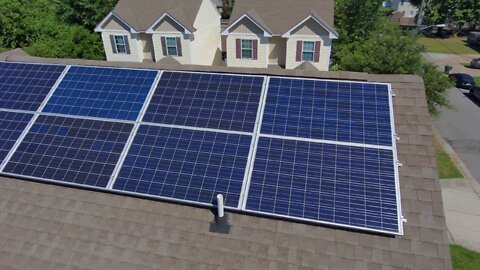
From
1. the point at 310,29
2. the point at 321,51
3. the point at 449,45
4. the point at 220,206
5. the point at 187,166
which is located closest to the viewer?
the point at 220,206

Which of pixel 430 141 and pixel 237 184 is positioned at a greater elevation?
pixel 430 141

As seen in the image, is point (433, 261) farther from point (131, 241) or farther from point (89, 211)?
point (89, 211)

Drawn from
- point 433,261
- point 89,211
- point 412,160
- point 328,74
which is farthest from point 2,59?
point 433,261

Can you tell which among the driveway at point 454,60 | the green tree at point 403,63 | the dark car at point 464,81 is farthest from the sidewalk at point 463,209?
the driveway at point 454,60

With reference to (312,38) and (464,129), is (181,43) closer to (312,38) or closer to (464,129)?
(312,38)

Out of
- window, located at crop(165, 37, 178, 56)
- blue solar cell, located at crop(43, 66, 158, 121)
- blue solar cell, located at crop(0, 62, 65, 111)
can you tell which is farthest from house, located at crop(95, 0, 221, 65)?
blue solar cell, located at crop(43, 66, 158, 121)

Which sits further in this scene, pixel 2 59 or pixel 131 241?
pixel 2 59

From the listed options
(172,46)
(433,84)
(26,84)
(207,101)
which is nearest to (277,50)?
(172,46)

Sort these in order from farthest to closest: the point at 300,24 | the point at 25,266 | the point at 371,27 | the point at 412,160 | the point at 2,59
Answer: the point at 371,27 → the point at 300,24 → the point at 2,59 → the point at 412,160 → the point at 25,266
